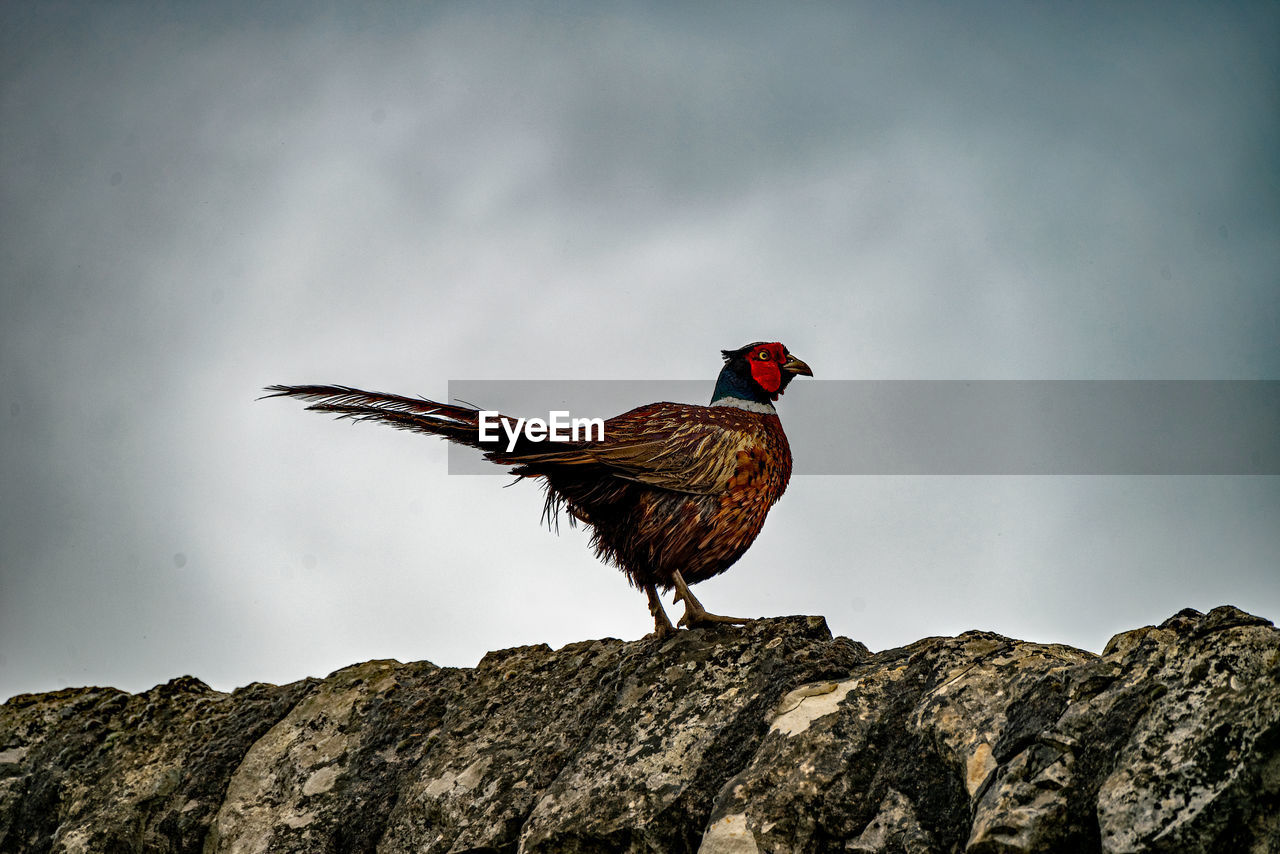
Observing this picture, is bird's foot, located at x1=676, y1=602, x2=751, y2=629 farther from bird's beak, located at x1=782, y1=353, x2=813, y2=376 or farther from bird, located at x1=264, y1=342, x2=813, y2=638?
bird's beak, located at x1=782, y1=353, x2=813, y2=376

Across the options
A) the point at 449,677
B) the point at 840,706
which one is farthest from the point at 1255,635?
the point at 449,677

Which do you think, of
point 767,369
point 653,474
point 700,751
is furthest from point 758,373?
point 700,751

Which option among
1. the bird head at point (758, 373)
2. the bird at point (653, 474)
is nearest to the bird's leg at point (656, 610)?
the bird at point (653, 474)

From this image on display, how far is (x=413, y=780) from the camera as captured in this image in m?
4.49

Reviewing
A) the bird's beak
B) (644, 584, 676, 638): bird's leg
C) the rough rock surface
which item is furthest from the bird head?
the rough rock surface

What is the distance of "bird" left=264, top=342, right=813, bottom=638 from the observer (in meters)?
5.11

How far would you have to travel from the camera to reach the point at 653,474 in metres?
5.24

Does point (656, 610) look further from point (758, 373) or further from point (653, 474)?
point (758, 373)

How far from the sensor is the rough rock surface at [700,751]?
2.85 metres

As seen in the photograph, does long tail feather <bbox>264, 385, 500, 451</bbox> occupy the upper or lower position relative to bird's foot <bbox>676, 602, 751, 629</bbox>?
upper

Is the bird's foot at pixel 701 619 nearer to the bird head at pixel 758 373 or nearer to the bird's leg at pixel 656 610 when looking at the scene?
the bird's leg at pixel 656 610

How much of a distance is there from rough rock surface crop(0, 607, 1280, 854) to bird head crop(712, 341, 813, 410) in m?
1.68

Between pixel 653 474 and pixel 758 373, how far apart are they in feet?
3.51

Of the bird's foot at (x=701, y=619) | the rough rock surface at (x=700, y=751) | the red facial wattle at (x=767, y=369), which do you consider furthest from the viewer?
the red facial wattle at (x=767, y=369)
